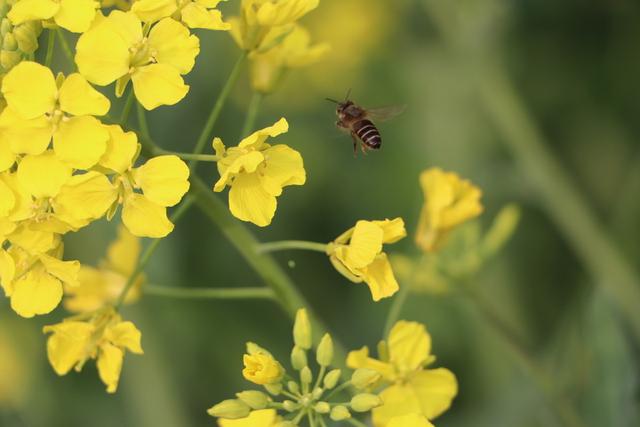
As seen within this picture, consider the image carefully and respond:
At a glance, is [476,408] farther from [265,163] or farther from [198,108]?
[265,163]

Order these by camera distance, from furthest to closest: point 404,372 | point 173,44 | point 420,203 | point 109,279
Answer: point 420,203, point 109,279, point 404,372, point 173,44

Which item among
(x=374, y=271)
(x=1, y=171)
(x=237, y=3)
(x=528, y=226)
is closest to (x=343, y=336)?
(x=528, y=226)

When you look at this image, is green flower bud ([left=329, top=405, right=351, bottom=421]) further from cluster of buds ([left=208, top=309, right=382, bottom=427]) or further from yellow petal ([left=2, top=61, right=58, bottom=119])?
yellow petal ([left=2, top=61, right=58, bottom=119])

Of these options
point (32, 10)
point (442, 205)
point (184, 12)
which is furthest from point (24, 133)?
point (442, 205)

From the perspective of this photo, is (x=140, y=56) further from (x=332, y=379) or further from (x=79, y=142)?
(x=332, y=379)

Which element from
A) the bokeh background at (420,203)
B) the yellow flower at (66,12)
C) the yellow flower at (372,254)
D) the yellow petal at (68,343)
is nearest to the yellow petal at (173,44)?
the yellow flower at (66,12)

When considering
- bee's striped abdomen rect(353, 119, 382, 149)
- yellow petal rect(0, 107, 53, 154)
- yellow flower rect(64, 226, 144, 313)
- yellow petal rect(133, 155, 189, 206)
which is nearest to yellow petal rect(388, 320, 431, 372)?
bee's striped abdomen rect(353, 119, 382, 149)

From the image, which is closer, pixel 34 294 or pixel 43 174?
pixel 43 174

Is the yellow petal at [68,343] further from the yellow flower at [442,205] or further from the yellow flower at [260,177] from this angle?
the yellow flower at [442,205]
